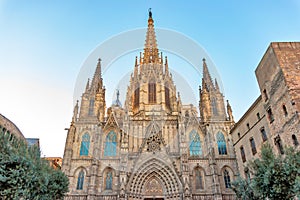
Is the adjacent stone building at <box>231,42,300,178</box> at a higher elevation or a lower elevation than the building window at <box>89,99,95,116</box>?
lower

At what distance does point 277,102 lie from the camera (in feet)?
52.7

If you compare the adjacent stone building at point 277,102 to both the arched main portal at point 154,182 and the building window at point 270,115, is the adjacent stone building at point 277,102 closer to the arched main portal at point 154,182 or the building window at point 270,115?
the building window at point 270,115

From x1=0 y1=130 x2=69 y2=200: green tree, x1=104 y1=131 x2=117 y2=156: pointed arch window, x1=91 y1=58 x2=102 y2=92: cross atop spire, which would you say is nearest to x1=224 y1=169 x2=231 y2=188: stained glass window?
x1=104 y1=131 x2=117 y2=156: pointed arch window

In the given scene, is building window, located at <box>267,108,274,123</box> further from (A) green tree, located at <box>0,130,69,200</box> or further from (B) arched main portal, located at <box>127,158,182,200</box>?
(A) green tree, located at <box>0,130,69,200</box>

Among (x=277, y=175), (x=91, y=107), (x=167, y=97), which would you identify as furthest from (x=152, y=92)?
(x=277, y=175)

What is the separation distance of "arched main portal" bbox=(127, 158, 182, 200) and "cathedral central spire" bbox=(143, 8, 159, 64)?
22461 mm

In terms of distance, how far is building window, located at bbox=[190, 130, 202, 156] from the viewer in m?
28.4

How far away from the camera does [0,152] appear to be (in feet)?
36.6

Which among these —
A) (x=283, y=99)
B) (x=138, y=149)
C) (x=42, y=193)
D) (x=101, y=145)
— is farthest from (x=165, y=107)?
(x=42, y=193)

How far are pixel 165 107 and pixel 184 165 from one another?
1057 cm

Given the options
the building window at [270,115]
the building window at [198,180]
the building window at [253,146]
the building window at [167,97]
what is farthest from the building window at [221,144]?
the building window at [270,115]

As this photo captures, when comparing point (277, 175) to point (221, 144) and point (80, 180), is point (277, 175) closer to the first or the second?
point (221, 144)

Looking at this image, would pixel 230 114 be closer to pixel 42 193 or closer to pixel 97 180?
pixel 97 180

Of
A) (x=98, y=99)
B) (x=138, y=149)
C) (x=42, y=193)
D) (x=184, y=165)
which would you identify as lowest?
(x=42, y=193)
